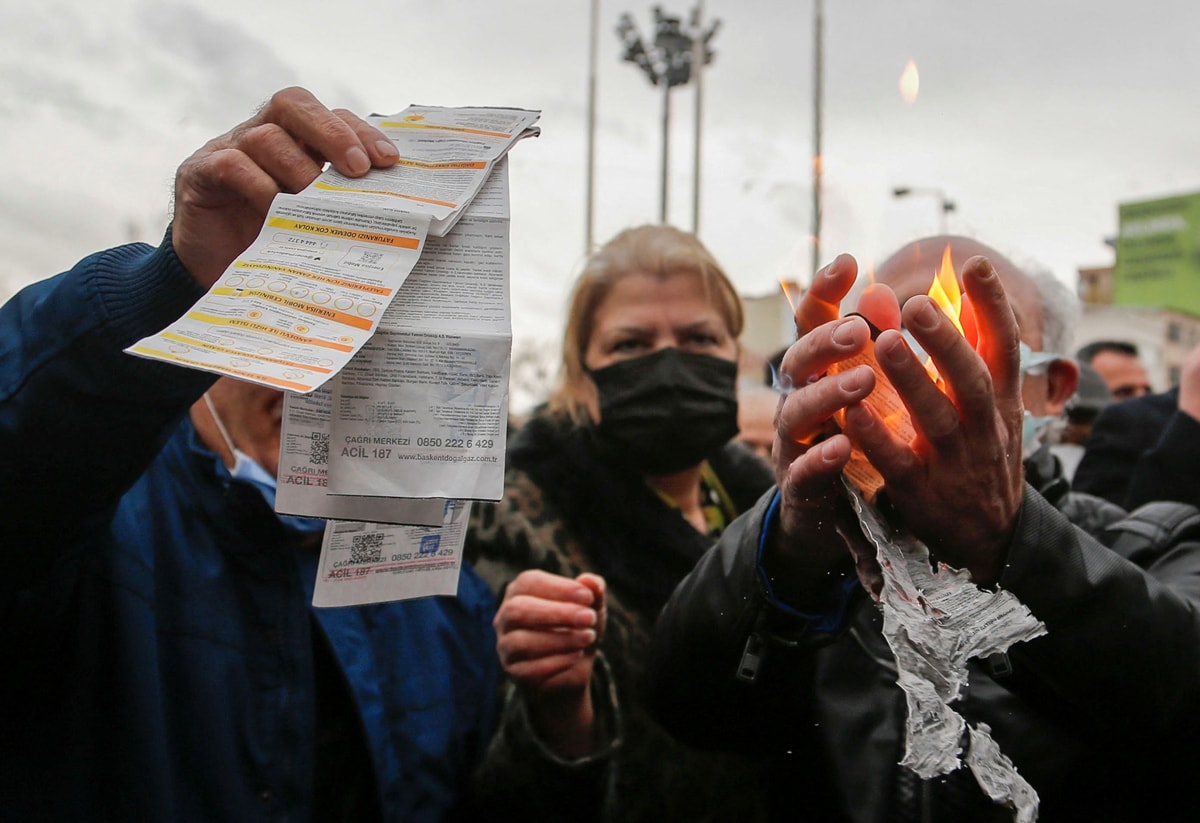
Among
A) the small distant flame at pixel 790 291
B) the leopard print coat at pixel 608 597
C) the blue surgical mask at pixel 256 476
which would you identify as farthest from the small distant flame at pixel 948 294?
the blue surgical mask at pixel 256 476

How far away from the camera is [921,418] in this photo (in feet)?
3.51

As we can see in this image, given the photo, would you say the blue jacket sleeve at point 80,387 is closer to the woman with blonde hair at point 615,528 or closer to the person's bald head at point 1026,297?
the woman with blonde hair at point 615,528

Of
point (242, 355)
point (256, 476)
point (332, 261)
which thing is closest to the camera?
point (242, 355)

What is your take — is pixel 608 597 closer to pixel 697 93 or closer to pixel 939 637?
pixel 939 637

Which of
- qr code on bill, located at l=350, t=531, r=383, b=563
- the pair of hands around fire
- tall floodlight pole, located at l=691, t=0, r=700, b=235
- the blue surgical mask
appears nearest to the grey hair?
the pair of hands around fire

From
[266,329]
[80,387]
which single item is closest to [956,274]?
[266,329]

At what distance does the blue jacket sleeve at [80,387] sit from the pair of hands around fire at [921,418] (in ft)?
2.84

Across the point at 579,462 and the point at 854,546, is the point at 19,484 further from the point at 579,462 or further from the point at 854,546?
the point at 579,462

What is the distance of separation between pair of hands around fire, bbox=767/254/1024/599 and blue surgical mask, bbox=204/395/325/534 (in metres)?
0.99

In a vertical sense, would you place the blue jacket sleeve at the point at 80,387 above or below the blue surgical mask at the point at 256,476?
above

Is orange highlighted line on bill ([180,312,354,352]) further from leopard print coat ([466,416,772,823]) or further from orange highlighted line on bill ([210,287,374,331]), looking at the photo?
leopard print coat ([466,416,772,823])

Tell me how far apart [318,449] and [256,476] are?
0.68 meters

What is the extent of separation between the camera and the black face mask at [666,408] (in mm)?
2301

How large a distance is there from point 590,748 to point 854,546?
101 cm
